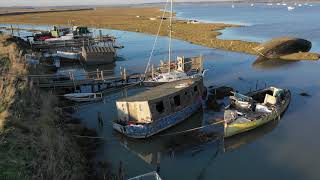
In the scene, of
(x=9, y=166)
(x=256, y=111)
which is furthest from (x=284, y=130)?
(x=9, y=166)

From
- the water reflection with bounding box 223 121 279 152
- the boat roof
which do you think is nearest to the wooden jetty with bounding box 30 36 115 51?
the boat roof

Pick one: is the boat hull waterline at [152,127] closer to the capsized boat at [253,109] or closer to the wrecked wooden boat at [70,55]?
the capsized boat at [253,109]

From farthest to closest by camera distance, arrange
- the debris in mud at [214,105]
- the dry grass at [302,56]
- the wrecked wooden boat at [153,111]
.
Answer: the dry grass at [302,56], the debris in mud at [214,105], the wrecked wooden boat at [153,111]

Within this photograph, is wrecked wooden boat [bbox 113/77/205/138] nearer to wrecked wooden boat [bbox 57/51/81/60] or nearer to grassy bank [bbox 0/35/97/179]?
grassy bank [bbox 0/35/97/179]

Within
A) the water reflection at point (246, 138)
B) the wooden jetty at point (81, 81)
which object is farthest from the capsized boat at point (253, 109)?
the wooden jetty at point (81, 81)

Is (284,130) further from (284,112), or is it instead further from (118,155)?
(118,155)

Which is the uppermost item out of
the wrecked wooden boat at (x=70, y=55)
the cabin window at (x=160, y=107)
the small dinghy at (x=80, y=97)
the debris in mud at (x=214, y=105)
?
the wrecked wooden boat at (x=70, y=55)
